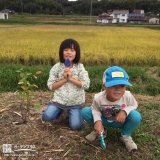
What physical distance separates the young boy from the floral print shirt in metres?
0.45

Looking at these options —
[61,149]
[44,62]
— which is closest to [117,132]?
[61,149]

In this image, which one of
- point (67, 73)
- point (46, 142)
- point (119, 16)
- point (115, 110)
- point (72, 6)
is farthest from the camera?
point (72, 6)

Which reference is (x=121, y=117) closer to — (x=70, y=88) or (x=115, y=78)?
(x=115, y=78)

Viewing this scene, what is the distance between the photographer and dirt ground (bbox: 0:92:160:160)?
2357mm

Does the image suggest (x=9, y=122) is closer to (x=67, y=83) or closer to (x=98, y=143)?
(x=67, y=83)

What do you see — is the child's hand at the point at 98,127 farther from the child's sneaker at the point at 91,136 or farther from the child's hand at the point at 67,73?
the child's hand at the point at 67,73

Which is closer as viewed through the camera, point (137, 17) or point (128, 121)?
point (128, 121)

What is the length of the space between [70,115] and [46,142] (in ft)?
1.80

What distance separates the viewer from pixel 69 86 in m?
2.99

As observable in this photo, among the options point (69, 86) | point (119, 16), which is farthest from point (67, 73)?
point (119, 16)

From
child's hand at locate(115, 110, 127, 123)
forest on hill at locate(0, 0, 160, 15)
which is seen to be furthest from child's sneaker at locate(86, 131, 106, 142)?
forest on hill at locate(0, 0, 160, 15)

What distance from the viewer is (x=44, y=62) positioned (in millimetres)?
7461

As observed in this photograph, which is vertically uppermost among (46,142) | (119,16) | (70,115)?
A: (119,16)

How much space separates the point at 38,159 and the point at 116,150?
34.2 inches
